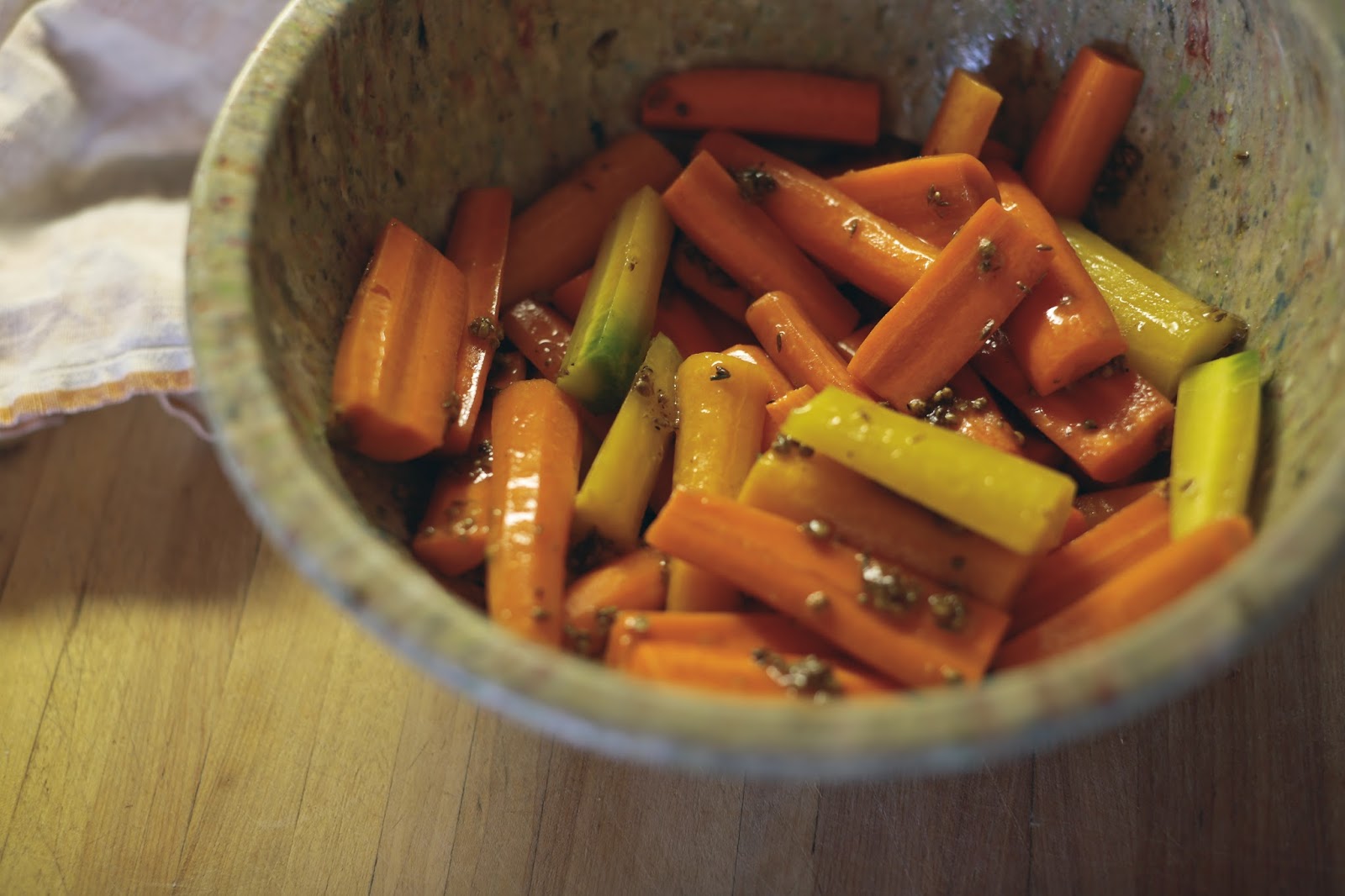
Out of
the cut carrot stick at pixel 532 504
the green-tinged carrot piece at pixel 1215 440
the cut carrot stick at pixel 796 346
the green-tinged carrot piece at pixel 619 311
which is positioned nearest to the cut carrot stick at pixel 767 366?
the cut carrot stick at pixel 796 346

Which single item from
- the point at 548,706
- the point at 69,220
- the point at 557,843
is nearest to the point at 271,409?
the point at 548,706

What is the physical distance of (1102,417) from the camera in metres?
1.43

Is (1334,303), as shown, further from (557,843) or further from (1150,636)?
(557,843)

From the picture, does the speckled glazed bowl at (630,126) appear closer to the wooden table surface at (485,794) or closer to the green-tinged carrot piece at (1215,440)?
the green-tinged carrot piece at (1215,440)

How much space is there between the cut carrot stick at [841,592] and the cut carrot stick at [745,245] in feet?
1.39

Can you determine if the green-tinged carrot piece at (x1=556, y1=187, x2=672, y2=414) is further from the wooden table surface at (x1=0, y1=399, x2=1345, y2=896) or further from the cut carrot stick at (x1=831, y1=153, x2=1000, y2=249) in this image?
the wooden table surface at (x1=0, y1=399, x2=1345, y2=896)

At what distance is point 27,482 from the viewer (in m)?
2.00

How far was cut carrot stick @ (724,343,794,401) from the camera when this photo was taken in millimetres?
1480

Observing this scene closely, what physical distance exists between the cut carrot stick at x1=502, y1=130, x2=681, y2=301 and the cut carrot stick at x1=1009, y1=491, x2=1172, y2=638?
0.78 meters

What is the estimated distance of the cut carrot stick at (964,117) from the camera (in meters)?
1.64

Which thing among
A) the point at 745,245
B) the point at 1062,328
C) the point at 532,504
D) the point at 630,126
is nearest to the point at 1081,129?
the point at 1062,328

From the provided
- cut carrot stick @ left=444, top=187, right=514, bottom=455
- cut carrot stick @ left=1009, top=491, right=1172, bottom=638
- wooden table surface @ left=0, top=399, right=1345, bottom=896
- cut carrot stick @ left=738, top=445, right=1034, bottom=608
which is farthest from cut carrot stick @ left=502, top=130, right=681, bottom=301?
cut carrot stick @ left=1009, top=491, right=1172, bottom=638

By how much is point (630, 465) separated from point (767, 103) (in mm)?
653

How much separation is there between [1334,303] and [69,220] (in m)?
2.01
